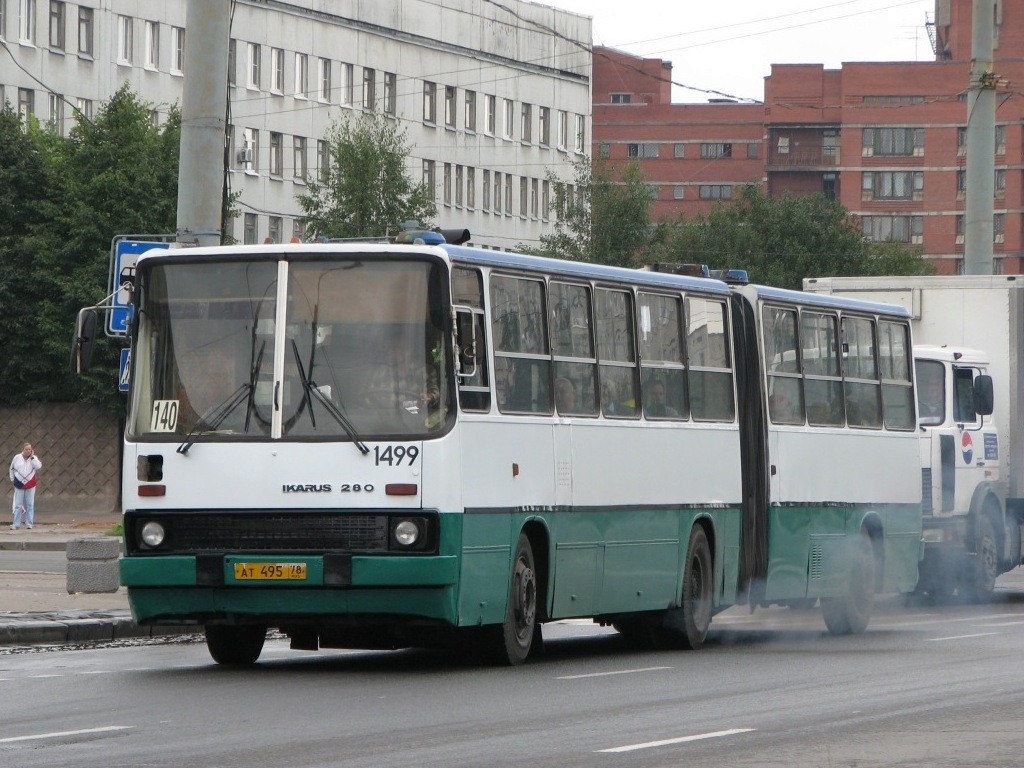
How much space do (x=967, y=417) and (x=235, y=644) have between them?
37.9 feet

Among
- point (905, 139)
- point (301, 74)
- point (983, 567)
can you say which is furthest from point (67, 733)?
point (905, 139)

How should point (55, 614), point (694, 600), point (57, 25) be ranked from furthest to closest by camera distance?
point (57, 25) → point (55, 614) → point (694, 600)

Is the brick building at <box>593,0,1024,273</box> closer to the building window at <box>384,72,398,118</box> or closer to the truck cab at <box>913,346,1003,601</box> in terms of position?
the building window at <box>384,72,398,118</box>

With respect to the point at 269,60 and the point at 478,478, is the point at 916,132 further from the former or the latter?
the point at 478,478

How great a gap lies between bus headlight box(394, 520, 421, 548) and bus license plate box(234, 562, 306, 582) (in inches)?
23.9

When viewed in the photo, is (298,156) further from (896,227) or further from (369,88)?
(896,227)

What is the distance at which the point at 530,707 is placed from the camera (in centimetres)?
1259

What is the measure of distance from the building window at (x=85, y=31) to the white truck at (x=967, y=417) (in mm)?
50791

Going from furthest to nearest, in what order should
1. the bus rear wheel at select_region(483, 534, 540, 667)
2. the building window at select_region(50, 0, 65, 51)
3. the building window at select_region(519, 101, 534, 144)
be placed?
the building window at select_region(519, 101, 534, 144) < the building window at select_region(50, 0, 65, 51) < the bus rear wheel at select_region(483, 534, 540, 667)

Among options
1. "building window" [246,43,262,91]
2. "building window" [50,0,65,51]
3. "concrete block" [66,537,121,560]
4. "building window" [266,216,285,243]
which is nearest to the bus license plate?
"concrete block" [66,537,121,560]

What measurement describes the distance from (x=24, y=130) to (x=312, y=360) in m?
44.5

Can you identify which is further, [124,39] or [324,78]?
[324,78]

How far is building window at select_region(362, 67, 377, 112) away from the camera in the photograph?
86.2 metres

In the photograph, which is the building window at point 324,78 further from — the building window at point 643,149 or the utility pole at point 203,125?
the building window at point 643,149
